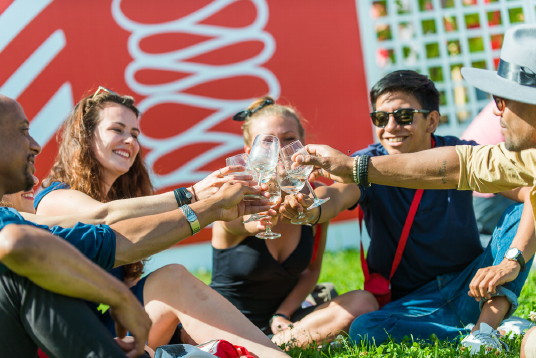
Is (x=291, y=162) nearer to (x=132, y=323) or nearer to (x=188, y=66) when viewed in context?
(x=132, y=323)

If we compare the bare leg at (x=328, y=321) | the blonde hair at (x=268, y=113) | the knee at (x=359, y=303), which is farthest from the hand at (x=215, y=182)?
the knee at (x=359, y=303)

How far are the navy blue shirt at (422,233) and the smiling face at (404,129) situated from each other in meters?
0.10

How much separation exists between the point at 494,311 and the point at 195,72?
575 cm

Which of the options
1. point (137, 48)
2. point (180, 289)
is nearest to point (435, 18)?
point (137, 48)

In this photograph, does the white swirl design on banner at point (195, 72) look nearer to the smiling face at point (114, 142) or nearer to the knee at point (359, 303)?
the smiling face at point (114, 142)

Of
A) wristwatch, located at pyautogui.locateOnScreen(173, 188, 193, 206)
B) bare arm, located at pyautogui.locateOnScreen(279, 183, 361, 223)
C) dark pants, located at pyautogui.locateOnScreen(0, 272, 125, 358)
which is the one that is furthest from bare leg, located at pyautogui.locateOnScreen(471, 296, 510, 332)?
dark pants, located at pyautogui.locateOnScreen(0, 272, 125, 358)

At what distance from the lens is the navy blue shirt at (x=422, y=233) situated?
181 inches

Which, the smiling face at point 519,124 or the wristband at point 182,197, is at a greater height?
the smiling face at point 519,124

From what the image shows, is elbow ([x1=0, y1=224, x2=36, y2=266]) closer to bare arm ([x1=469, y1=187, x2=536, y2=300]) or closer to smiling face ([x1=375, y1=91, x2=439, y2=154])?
bare arm ([x1=469, y1=187, x2=536, y2=300])

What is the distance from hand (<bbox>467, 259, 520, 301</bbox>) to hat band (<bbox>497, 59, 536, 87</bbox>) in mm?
1194

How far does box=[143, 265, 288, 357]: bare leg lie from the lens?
353cm

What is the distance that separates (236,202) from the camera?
12.1 ft

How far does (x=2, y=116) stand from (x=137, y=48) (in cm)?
587

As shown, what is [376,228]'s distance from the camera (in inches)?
186
